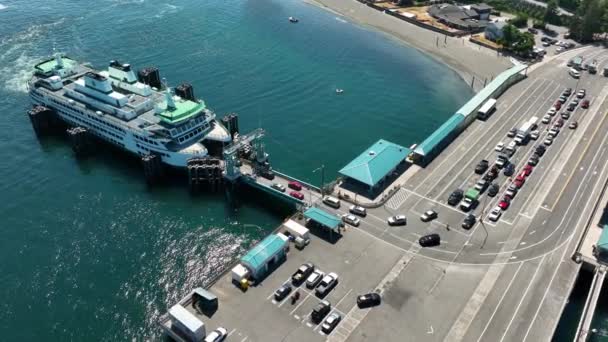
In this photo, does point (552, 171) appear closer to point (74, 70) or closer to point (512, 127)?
point (512, 127)

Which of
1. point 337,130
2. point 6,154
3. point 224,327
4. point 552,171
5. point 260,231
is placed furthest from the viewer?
point 337,130

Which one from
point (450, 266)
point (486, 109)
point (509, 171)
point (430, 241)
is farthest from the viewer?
point (486, 109)

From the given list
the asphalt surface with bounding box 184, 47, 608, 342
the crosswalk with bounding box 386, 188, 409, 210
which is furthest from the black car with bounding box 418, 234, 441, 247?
the crosswalk with bounding box 386, 188, 409, 210

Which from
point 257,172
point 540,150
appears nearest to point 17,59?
point 257,172

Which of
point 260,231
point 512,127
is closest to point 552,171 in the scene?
point 512,127

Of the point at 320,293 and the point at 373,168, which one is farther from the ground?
the point at 373,168

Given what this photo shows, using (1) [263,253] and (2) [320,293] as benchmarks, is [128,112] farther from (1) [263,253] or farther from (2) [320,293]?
(2) [320,293]

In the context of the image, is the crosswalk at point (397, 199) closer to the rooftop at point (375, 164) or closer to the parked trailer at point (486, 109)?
the rooftop at point (375, 164)
